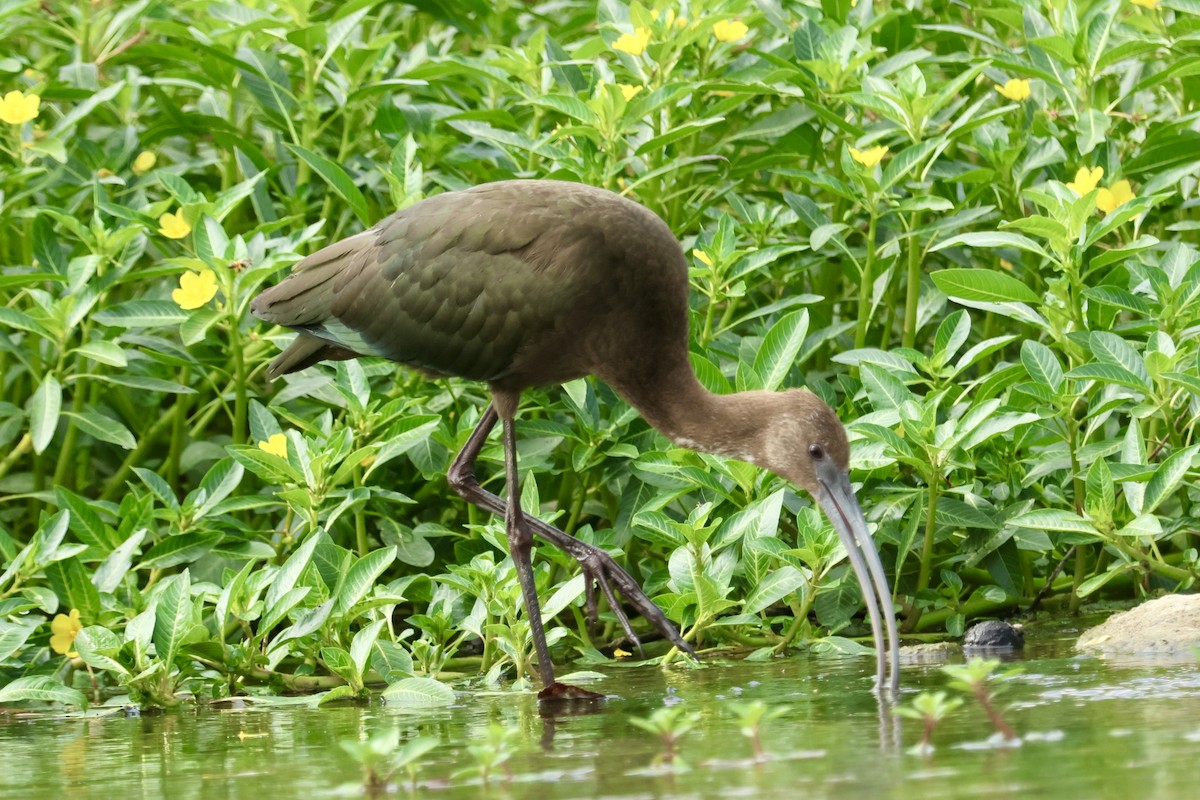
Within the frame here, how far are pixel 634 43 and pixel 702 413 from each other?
160 centimetres

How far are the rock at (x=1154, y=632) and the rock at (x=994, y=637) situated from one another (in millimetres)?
213

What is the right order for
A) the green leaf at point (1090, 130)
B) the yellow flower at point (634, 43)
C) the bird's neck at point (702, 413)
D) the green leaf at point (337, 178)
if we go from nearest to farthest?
1. the bird's neck at point (702, 413)
2. the green leaf at point (1090, 130)
3. the yellow flower at point (634, 43)
4. the green leaf at point (337, 178)

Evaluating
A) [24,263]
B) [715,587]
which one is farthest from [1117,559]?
[24,263]

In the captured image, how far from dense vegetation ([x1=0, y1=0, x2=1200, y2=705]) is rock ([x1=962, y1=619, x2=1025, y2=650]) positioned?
224 mm

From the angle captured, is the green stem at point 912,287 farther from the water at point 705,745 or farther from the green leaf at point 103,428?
the green leaf at point 103,428

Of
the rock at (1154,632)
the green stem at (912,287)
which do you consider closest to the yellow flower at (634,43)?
the green stem at (912,287)

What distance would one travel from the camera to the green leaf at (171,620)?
457cm

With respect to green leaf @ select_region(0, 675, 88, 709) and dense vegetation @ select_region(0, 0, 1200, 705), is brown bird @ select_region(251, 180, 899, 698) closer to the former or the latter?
dense vegetation @ select_region(0, 0, 1200, 705)

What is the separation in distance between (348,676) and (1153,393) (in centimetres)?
257

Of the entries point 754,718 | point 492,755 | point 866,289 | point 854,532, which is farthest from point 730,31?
point 492,755

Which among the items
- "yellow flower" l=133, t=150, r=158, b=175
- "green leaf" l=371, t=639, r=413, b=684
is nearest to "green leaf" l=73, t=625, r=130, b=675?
Answer: "green leaf" l=371, t=639, r=413, b=684

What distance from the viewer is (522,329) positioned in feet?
16.7

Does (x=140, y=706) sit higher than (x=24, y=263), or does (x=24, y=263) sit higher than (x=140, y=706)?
(x=24, y=263)

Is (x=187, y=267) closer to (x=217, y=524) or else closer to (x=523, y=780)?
(x=217, y=524)
